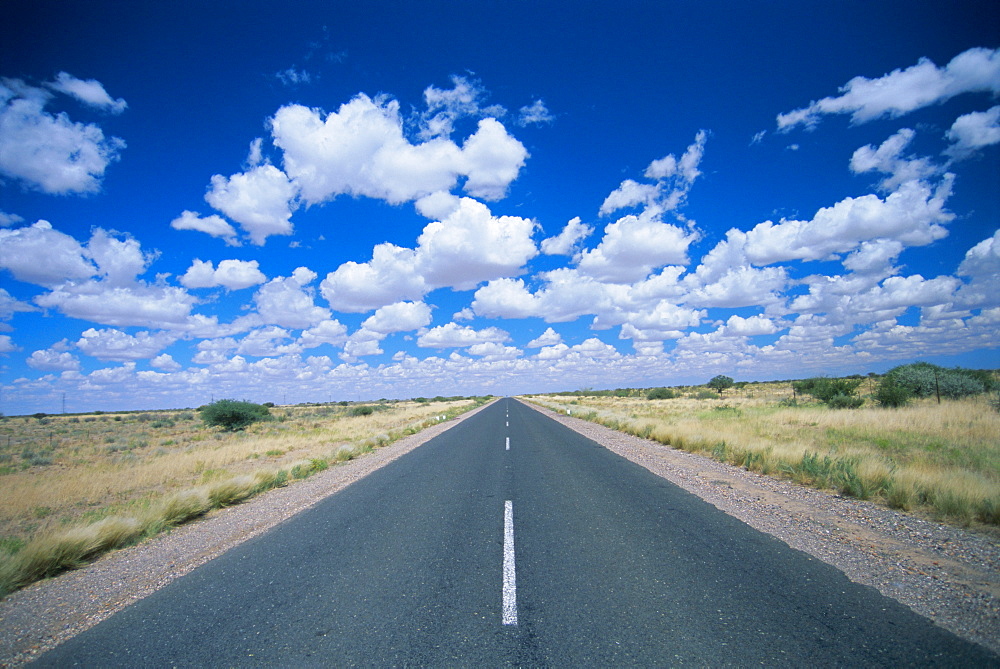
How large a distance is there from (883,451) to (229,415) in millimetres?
39004

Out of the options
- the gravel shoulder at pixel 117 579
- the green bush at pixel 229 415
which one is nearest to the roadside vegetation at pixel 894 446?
the gravel shoulder at pixel 117 579

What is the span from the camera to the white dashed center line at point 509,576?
377 centimetres

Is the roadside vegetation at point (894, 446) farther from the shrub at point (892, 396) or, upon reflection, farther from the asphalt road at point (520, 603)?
the asphalt road at point (520, 603)

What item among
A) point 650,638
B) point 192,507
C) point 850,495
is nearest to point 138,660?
point 650,638

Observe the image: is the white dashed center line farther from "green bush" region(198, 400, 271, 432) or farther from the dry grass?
"green bush" region(198, 400, 271, 432)

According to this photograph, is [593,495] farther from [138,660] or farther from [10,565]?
[10,565]

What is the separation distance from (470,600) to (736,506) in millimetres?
5300

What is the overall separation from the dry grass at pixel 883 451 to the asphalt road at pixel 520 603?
10.8 ft

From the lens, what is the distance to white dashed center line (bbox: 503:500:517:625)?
12.4ft

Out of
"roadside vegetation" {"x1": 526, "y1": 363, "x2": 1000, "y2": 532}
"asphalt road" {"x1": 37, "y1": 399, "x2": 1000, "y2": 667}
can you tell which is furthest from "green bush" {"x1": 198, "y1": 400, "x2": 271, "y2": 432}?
"asphalt road" {"x1": 37, "y1": 399, "x2": 1000, "y2": 667}

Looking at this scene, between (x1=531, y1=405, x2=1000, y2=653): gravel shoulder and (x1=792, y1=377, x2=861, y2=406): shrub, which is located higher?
(x1=792, y1=377, x2=861, y2=406): shrub

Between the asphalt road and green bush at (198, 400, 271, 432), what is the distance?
32.6m

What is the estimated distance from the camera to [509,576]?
4527 mm

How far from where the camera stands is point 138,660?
3.39m
